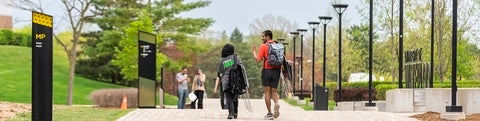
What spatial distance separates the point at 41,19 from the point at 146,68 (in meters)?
17.2

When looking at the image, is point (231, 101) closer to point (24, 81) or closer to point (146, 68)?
point (146, 68)

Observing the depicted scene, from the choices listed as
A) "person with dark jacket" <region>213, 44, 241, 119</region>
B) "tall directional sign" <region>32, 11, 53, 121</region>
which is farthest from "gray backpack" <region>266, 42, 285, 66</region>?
"tall directional sign" <region>32, 11, 53, 121</region>

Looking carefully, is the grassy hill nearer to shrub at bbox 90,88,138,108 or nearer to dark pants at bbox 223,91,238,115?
shrub at bbox 90,88,138,108

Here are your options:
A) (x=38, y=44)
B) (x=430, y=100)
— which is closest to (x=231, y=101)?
(x=38, y=44)

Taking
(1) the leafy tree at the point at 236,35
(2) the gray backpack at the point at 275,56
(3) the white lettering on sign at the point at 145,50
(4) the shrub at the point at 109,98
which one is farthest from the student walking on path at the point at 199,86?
(1) the leafy tree at the point at 236,35

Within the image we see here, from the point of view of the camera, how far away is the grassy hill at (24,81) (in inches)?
1900

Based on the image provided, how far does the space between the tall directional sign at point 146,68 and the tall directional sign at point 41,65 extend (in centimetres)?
1648

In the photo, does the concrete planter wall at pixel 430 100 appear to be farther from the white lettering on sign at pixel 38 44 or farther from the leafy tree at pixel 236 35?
the leafy tree at pixel 236 35

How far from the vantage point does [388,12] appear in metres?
49.8

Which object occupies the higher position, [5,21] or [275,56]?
[5,21]

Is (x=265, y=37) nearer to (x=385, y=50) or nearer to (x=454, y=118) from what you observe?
(x=454, y=118)

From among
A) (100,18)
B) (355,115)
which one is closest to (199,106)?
(355,115)

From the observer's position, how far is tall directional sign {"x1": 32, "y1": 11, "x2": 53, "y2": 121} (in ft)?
33.0

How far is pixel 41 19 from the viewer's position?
33.2ft
